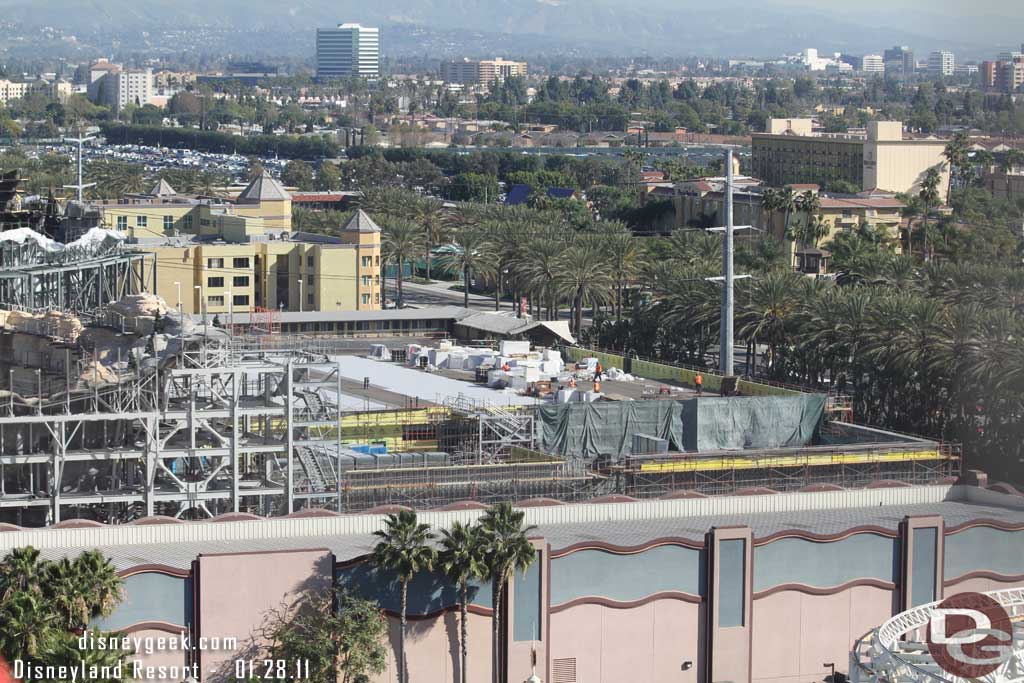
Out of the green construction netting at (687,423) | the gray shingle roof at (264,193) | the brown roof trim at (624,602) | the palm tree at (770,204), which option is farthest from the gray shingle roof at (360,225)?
the brown roof trim at (624,602)

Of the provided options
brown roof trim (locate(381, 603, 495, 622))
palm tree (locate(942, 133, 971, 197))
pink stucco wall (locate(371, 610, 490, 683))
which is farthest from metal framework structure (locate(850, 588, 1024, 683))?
palm tree (locate(942, 133, 971, 197))

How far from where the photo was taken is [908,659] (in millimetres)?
28719

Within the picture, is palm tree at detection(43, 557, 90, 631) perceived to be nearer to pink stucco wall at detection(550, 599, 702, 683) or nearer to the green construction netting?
pink stucco wall at detection(550, 599, 702, 683)

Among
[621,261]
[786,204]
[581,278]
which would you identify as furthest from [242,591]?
[786,204]

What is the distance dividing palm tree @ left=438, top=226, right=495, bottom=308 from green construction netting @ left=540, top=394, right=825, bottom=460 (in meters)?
43.2

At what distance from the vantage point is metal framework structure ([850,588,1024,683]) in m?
27.3

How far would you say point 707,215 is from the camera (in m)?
131

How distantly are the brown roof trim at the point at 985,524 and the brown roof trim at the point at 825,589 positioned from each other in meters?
1.50

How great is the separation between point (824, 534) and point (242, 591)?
10.5 meters

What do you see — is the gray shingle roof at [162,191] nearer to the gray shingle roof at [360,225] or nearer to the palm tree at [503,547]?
the gray shingle roof at [360,225]

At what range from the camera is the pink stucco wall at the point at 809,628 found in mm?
35656

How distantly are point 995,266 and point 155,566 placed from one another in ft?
172

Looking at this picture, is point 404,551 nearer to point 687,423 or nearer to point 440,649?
point 440,649

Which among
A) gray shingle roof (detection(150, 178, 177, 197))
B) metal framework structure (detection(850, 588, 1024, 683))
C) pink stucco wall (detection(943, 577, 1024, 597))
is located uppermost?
gray shingle roof (detection(150, 178, 177, 197))
